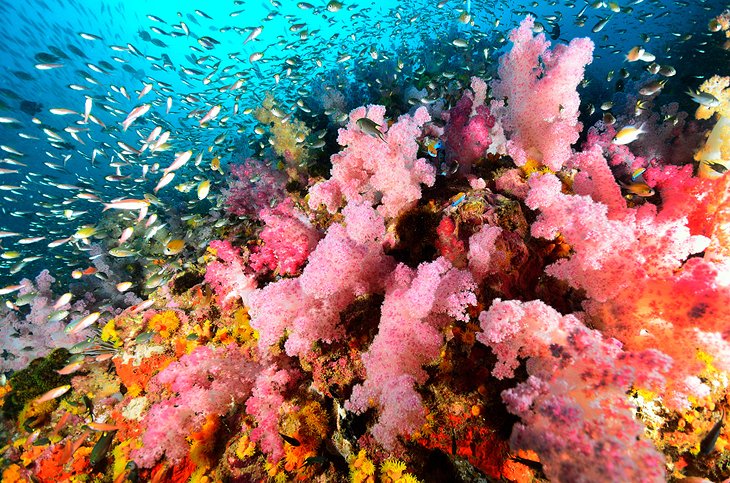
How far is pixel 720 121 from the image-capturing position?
14.3ft

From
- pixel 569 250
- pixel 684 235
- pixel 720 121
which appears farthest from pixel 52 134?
pixel 720 121

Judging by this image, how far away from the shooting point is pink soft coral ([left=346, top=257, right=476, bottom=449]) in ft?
8.17

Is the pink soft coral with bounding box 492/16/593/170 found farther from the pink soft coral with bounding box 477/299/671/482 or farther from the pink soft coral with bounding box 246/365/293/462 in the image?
the pink soft coral with bounding box 246/365/293/462

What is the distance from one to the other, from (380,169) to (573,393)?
103 inches

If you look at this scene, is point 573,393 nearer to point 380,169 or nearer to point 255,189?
point 380,169

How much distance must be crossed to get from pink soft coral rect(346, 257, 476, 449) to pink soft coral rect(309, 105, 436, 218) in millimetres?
1123

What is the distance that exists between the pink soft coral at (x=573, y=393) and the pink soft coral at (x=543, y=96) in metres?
2.46

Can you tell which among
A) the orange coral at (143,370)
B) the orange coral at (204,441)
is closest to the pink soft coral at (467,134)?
the orange coral at (204,441)

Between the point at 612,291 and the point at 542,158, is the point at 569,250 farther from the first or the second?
the point at 542,158

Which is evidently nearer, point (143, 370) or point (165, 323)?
point (143, 370)

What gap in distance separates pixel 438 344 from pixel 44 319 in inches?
357

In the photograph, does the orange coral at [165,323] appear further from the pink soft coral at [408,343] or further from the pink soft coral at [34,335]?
the pink soft coral at [408,343]

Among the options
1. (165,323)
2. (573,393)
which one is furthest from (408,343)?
(165,323)

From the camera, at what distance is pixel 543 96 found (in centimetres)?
393
